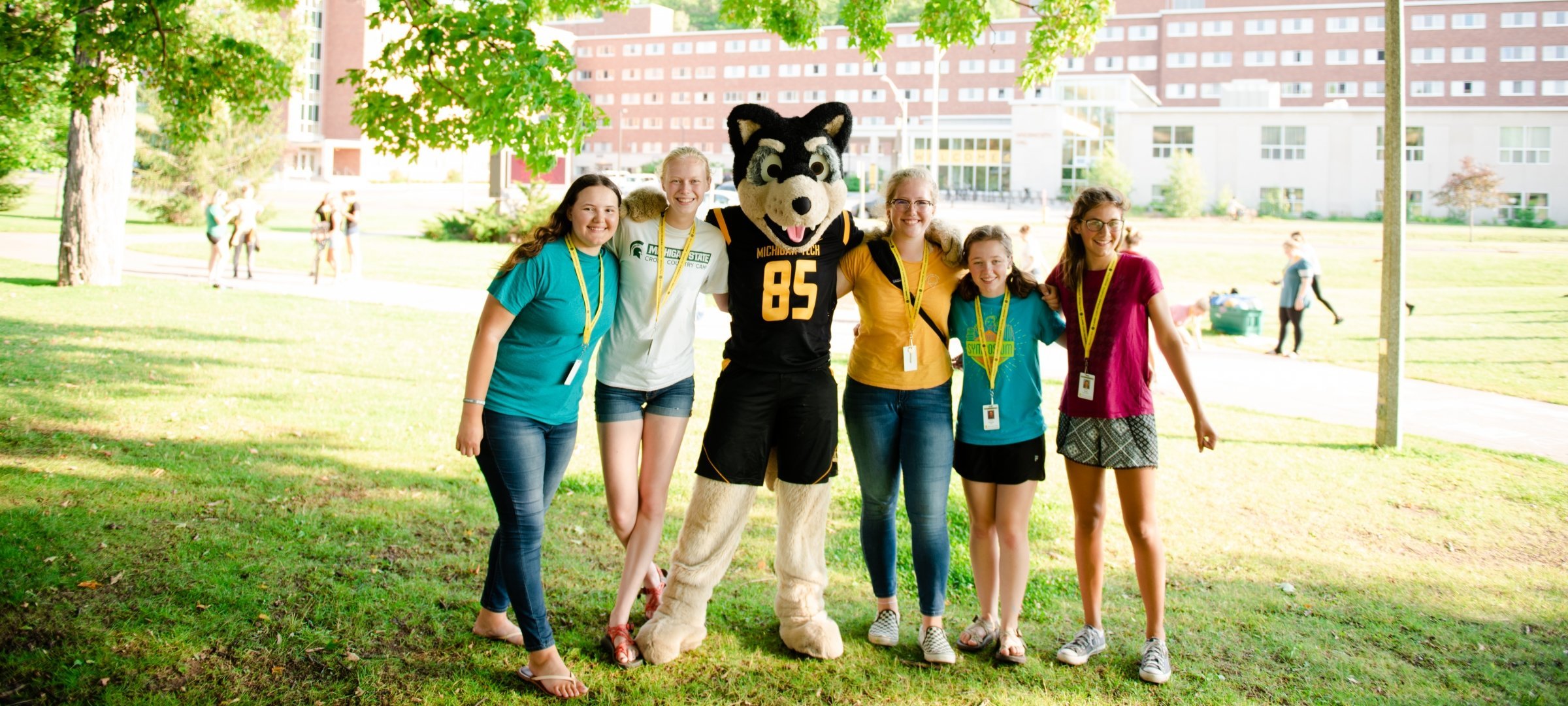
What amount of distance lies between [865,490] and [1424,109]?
59.1 metres

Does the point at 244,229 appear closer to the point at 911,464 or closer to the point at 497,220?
the point at 497,220

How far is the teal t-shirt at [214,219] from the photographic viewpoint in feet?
55.9

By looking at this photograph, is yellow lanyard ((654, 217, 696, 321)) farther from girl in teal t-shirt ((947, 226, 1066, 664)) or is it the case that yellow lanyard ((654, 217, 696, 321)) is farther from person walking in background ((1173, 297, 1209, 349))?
person walking in background ((1173, 297, 1209, 349))

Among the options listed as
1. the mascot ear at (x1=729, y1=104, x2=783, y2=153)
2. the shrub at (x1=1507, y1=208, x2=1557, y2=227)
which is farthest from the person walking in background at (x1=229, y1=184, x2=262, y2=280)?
the shrub at (x1=1507, y1=208, x2=1557, y2=227)

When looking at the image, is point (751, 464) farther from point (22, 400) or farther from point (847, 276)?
point (22, 400)

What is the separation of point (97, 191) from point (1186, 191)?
142 ft

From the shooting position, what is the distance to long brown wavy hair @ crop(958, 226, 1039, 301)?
13.8ft

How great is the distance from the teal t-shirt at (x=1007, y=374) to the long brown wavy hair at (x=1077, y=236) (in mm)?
158

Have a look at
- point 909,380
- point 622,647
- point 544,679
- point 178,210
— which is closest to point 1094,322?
point 909,380

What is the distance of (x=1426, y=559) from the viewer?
20.4ft

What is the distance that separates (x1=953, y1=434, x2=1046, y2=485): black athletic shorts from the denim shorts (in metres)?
1.13

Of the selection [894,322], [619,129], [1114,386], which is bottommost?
[1114,386]

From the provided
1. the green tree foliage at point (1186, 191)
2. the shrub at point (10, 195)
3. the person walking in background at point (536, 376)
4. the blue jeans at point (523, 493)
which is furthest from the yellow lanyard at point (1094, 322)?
the green tree foliage at point (1186, 191)

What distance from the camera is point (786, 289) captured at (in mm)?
4164
